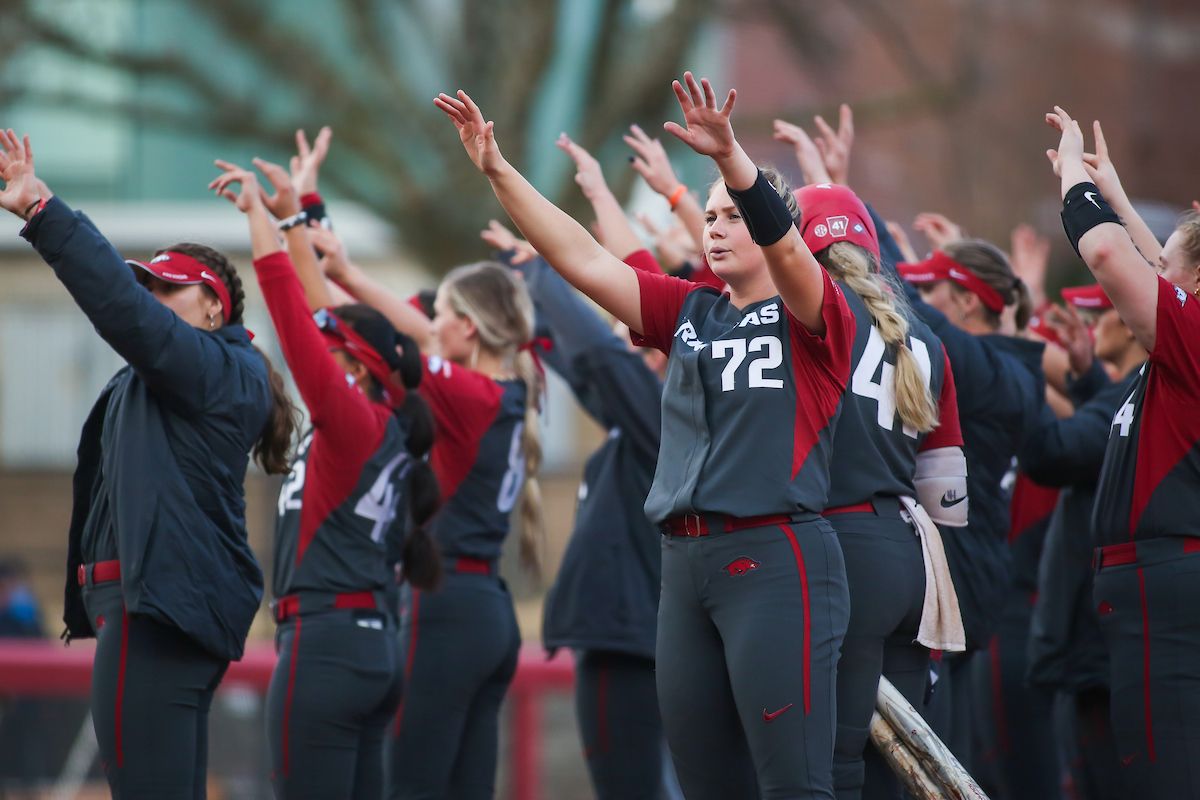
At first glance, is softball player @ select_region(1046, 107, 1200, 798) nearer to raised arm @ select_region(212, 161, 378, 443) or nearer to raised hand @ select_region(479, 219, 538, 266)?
raised hand @ select_region(479, 219, 538, 266)

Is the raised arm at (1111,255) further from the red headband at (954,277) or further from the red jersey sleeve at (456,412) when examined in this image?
the red jersey sleeve at (456,412)

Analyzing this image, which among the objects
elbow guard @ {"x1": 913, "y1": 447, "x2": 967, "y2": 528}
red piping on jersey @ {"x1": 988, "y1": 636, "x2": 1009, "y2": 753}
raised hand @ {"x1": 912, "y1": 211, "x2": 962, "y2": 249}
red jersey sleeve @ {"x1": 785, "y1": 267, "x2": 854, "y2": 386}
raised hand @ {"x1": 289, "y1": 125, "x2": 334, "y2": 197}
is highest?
raised hand @ {"x1": 289, "y1": 125, "x2": 334, "y2": 197}

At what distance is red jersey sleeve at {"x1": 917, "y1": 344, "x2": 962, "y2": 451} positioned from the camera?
175 inches

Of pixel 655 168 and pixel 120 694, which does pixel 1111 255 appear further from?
pixel 120 694

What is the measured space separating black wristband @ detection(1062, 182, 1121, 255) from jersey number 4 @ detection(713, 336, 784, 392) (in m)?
0.93

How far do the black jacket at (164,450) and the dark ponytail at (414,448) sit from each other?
765mm

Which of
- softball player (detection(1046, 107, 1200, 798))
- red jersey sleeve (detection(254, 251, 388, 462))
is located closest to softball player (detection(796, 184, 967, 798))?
softball player (detection(1046, 107, 1200, 798))

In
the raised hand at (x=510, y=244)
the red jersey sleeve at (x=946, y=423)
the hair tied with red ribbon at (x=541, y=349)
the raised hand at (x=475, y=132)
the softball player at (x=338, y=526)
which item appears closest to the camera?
the raised hand at (x=475, y=132)

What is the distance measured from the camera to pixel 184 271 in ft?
14.9

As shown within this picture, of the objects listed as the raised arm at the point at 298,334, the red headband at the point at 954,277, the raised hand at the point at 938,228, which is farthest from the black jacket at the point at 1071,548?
the raised arm at the point at 298,334

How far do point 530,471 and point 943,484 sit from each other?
2.04 meters

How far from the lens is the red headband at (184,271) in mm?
4500

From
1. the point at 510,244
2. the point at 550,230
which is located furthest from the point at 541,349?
the point at 550,230

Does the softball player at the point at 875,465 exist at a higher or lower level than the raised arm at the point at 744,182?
lower
